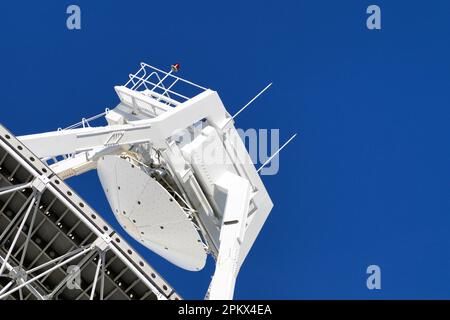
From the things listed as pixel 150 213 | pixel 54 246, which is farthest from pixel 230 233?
pixel 54 246

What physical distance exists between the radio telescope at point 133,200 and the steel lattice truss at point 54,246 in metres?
0.04

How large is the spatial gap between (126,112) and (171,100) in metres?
2.91

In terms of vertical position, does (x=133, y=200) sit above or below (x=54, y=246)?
above

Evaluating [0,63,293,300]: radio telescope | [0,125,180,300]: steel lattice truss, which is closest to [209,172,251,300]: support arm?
[0,63,293,300]: radio telescope

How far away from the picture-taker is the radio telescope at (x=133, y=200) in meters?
36.8

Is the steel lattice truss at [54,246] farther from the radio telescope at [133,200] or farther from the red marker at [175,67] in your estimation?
the red marker at [175,67]

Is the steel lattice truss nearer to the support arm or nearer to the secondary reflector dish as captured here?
the support arm

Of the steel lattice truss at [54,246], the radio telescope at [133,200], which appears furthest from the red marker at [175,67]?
the steel lattice truss at [54,246]

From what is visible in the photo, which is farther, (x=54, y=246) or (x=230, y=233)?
(x=230, y=233)

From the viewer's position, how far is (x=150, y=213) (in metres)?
49.2

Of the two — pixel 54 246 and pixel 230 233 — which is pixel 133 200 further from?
pixel 54 246

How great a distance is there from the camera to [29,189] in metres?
37.3

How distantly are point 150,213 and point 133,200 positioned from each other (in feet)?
4.08
